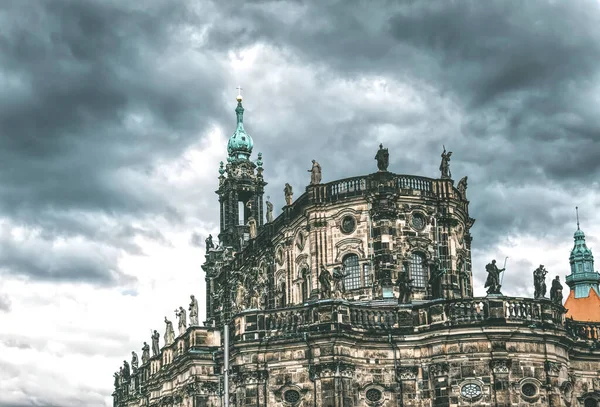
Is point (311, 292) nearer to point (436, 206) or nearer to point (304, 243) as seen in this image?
point (304, 243)

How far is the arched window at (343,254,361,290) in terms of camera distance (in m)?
61.7

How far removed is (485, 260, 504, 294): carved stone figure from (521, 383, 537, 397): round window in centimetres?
523

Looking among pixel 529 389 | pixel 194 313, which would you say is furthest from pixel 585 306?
pixel 529 389

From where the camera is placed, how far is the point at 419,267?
6162cm

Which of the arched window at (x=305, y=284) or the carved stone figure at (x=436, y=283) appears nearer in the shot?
the carved stone figure at (x=436, y=283)

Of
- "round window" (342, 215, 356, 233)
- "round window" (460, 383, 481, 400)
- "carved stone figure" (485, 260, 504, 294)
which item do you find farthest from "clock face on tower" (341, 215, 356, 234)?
"round window" (460, 383, 481, 400)

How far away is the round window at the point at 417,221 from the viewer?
61938mm

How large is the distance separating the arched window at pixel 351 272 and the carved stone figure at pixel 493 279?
8.80 meters

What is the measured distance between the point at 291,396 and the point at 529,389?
12.7m

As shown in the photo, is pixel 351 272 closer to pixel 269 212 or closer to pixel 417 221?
pixel 417 221

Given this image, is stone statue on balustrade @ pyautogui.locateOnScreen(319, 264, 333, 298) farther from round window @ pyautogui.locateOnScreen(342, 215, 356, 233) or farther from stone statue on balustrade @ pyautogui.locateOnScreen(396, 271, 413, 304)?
round window @ pyautogui.locateOnScreen(342, 215, 356, 233)

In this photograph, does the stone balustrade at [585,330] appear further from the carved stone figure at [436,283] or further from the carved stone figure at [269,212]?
the carved stone figure at [269,212]

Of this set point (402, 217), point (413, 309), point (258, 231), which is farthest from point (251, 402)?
point (258, 231)

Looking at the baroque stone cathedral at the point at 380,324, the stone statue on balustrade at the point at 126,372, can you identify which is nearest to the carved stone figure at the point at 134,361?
the stone statue on balustrade at the point at 126,372
